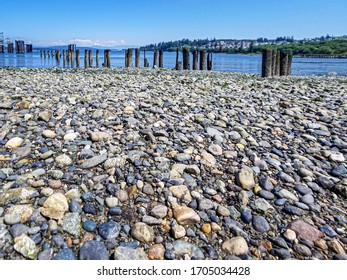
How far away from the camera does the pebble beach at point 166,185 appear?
1.99 meters

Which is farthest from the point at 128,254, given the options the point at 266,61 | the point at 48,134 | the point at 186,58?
the point at 186,58

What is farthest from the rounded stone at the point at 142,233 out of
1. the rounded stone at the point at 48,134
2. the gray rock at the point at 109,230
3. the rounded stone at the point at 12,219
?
the rounded stone at the point at 48,134

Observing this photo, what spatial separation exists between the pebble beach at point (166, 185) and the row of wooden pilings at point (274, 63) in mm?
11794

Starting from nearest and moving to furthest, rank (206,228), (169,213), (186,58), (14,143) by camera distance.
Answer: (206,228), (169,213), (14,143), (186,58)

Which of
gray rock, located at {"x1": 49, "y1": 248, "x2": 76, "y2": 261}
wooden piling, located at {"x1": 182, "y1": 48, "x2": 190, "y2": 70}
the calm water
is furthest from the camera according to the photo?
the calm water

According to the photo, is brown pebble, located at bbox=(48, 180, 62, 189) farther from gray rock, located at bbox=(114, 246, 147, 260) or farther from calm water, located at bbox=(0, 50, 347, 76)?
calm water, located at bbox=(0, 50, 347, 76)

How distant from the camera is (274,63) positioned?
1748 centimetres

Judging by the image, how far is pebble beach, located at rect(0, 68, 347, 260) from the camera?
199 cm

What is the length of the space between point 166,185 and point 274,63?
17414mm

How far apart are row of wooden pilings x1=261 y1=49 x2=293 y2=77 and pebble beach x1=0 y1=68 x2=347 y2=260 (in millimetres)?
11794

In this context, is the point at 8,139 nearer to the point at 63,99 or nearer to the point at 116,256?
the point at 63,99

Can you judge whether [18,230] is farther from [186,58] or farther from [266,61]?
[186,58]

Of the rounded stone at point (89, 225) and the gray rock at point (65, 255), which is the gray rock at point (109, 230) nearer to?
the rounded stone at point (89, 225)

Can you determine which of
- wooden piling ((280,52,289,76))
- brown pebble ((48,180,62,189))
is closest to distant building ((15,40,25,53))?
wooden piling ((280,52,289,76))
